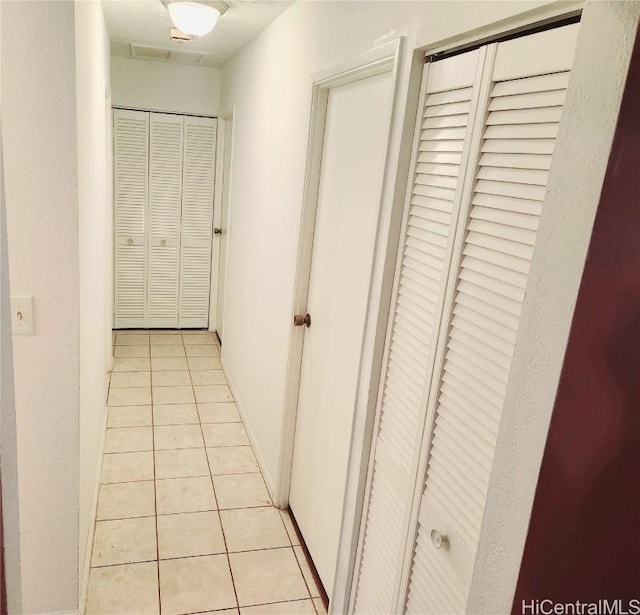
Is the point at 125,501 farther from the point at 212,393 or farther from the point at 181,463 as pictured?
the point at 212,393

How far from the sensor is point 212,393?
12.3 ft

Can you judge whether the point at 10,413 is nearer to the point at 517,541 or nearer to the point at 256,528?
the point at 256,528

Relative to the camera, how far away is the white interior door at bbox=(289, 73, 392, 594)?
5.67ft

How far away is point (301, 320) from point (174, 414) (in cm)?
150

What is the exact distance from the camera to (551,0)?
940 millimetres

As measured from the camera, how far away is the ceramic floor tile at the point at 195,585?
1.99m

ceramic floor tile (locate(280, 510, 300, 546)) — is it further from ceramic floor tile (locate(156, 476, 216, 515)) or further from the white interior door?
ceramic floor tile (locate(156, 476, 216, 515))

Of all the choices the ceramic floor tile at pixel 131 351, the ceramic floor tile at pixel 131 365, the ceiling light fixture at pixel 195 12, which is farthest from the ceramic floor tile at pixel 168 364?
the ceiling light fixture at pixel 195 12

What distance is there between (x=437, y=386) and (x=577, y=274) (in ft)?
2.01

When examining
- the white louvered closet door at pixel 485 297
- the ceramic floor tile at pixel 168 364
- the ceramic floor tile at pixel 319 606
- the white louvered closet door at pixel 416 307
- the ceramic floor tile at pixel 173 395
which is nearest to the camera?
the white louvered closet door at pixel 485 297

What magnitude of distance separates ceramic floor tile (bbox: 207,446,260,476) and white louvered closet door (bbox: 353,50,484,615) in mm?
1265

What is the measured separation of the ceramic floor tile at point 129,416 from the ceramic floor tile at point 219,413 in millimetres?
331

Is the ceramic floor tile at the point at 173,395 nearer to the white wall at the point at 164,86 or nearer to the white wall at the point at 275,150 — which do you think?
the white wall at the point at 275,150

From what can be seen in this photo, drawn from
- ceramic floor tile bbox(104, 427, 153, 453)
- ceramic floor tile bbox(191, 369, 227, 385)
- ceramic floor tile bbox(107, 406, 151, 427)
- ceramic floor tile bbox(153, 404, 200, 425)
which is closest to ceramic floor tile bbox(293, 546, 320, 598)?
ceramic floor tile bbox(104, 427, 153, 453)
